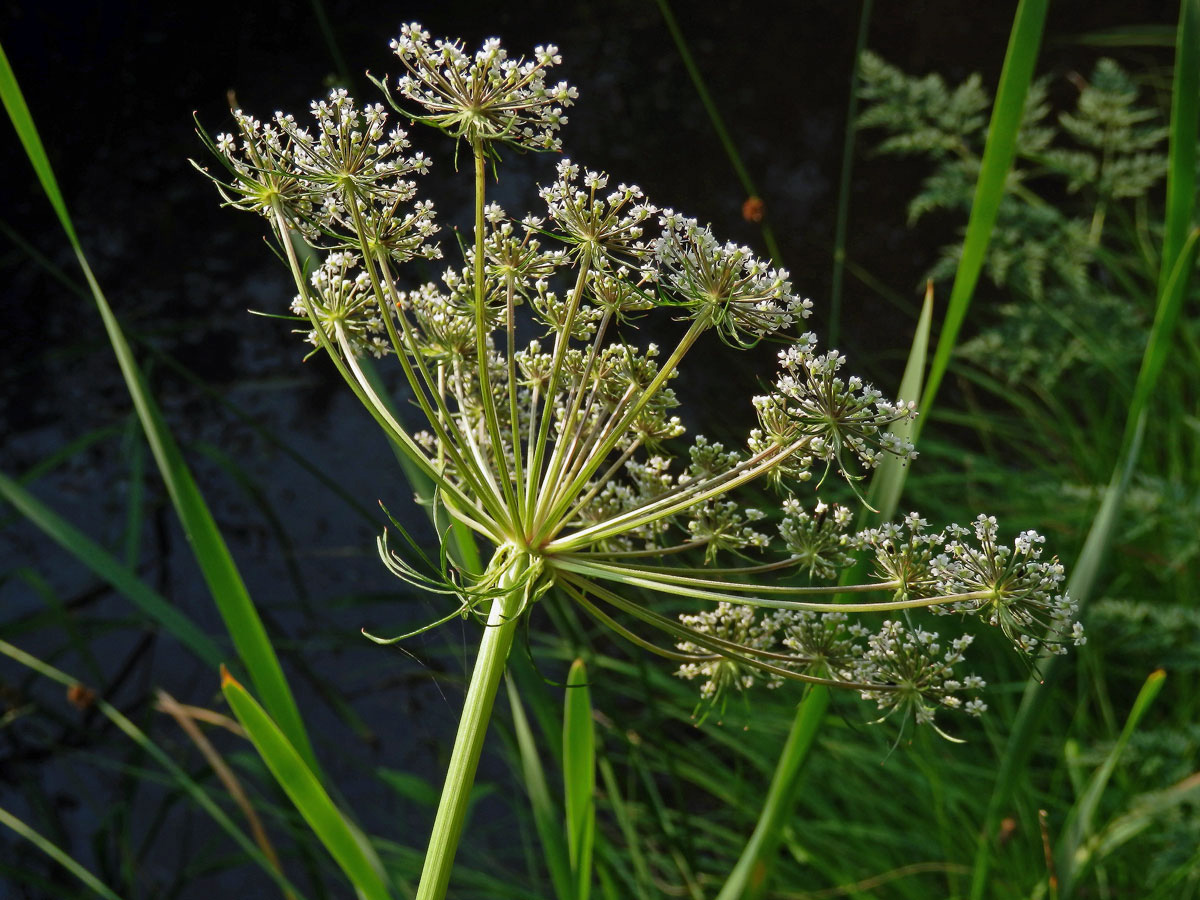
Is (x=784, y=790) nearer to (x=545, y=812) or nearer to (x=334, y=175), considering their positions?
(x=545, y=812)

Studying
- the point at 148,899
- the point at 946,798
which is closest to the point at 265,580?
the point at 148,899

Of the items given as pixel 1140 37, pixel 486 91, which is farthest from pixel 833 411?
pixel 1140 37

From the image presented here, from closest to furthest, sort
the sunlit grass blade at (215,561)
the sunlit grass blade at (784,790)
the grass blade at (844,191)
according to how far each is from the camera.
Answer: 1. the sunlit grass blade at (215,561)
2. the sunlit grass blade at (784,790)
3. the grass blade at (844,191)

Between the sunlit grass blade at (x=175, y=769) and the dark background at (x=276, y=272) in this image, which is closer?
the sunlit grass blade at (x=175, y=769)

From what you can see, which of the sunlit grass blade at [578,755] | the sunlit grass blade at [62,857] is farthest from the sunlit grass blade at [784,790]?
the sunlit grass blade at [62,857]

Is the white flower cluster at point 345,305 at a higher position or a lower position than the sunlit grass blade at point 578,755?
higher

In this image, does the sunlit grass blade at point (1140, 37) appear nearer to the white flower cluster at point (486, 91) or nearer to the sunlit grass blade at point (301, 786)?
the white flower cluster at point (486, 91)

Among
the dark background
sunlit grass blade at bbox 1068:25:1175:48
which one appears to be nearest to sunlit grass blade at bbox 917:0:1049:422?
the dark background

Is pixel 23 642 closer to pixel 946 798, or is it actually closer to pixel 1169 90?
pixel 946 798
